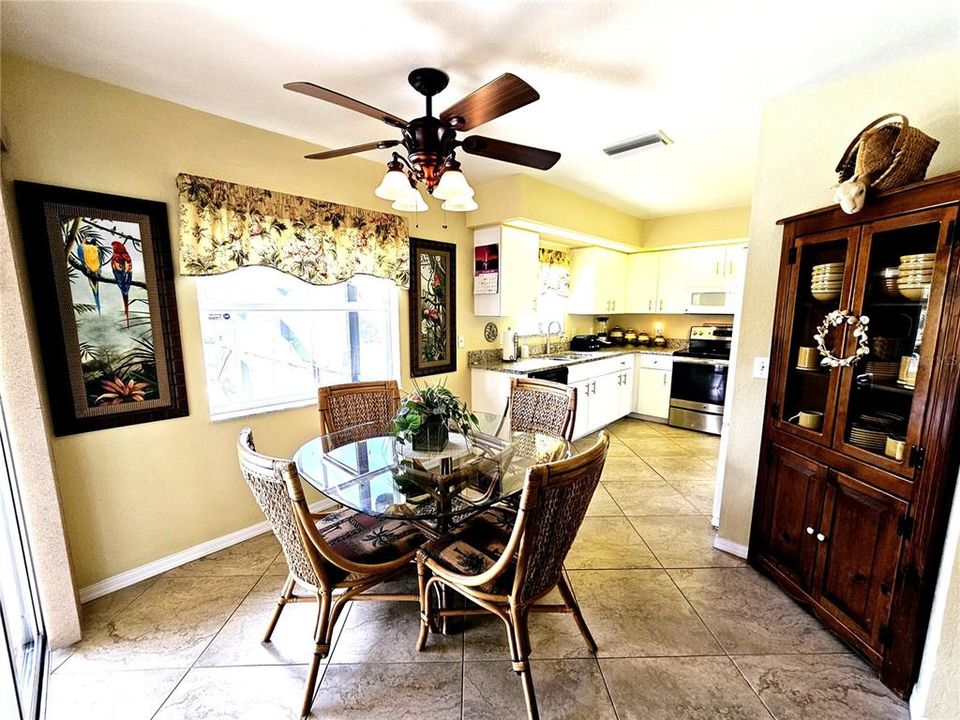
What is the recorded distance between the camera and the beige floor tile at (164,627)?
5.31 feet

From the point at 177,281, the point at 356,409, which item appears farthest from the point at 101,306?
the point at 356,409

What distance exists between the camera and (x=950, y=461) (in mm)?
1329

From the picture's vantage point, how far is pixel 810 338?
1892 millimetres

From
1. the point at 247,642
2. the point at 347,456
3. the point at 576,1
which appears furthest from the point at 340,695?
the point at 576,1

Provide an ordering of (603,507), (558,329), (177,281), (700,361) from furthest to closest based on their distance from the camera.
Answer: (558,329)
(700,361)
(603,507)
(177,281)

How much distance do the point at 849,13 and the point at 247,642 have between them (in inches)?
137

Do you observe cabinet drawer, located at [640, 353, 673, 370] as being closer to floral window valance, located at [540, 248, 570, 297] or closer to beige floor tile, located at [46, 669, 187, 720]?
floral window valance, located at [540, 248, 570, 297]

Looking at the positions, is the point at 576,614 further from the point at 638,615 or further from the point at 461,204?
the point at 461,204

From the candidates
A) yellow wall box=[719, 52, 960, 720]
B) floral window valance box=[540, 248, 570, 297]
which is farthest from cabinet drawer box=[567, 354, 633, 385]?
yellow wall box=[719, 52, 960, 720]

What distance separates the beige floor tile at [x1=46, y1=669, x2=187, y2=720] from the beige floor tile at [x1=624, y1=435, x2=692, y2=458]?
3.73 meters

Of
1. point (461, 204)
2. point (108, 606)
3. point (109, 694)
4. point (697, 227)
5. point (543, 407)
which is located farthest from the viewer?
point (697, 227)

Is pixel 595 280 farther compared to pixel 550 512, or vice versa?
pixel 595 280

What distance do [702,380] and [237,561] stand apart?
4.64 m

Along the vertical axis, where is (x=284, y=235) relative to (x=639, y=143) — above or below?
below
